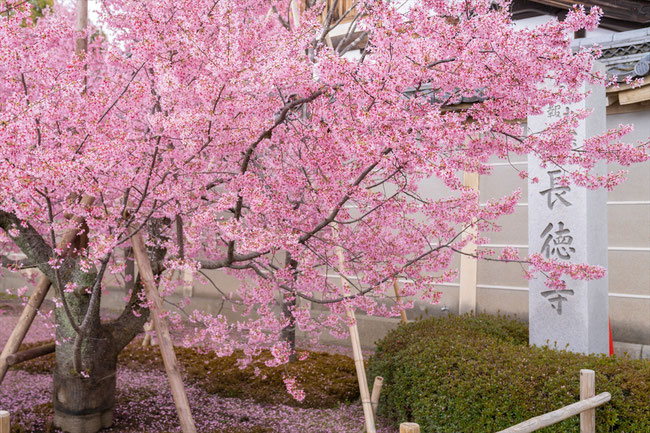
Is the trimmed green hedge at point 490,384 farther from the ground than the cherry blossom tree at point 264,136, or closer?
closer

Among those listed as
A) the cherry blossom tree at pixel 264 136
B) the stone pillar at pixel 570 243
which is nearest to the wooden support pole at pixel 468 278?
the stone pillar at pixel 570 243

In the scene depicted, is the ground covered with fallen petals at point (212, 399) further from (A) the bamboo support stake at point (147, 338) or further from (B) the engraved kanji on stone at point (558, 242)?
(B) the engraved kanji on stone at point (558, 242)

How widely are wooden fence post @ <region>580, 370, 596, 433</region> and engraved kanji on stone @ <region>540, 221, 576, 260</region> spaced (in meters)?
2.06

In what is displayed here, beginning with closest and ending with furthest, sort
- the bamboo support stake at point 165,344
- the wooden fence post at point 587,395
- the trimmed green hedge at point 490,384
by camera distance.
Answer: the wooden fence post at point 587,395 → the trimmed green hedge at point 490,384 → the bamboo support stake at point 165,344

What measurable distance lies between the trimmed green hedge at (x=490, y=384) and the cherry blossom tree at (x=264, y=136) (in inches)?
33.4

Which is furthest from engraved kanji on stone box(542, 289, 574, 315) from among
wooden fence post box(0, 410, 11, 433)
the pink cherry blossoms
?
wooden fence post box(0, 410, 11, 433)

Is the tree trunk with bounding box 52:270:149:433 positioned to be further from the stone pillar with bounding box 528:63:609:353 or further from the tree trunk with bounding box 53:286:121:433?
the stone pillar with bounding box 528:63:609:353

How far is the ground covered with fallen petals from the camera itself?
6215 mm

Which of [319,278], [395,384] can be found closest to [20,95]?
[319,278]

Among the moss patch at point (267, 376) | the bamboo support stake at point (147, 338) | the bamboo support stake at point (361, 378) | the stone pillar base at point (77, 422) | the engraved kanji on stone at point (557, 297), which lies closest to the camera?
the bamboo support stake at point (361, 378)

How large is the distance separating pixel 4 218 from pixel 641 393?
612 cm

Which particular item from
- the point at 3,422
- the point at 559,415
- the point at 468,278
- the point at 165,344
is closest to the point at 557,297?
the point at 559,415

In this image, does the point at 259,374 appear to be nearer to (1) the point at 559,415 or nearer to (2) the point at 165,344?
(2) the point at 165,344

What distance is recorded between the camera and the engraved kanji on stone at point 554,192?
6.28 m
